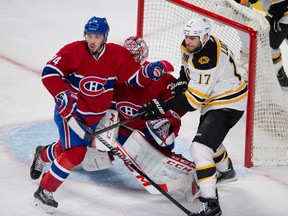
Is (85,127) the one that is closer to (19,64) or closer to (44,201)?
(44,201)

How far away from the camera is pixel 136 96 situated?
4.18m

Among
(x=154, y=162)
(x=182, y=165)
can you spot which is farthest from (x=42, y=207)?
(x=182, y=165)

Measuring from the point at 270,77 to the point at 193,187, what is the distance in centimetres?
99

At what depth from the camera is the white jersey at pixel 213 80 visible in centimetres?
388

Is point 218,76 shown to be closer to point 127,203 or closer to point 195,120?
point 127,203

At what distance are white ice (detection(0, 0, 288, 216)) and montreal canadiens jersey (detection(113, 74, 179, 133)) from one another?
37cm

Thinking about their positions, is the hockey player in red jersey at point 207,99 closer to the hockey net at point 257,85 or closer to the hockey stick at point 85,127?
the hockey stick at point 85,127

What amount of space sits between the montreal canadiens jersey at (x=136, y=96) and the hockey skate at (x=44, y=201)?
61 centimetres

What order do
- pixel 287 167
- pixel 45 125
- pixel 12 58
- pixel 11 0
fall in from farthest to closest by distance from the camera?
pixel 11 0 → pixel 12 58 → pixel 45 125 → pixel 287 167

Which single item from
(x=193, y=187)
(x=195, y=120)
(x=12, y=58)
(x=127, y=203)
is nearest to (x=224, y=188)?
(x=193, y=187)

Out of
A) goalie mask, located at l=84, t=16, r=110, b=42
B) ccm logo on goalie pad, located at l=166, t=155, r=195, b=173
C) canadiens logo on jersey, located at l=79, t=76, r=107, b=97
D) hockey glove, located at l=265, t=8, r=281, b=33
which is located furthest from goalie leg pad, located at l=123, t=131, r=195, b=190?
hockey glove, located at l=265, t=8, r=281, b=33

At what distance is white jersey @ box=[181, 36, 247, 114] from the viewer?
12.7 ft

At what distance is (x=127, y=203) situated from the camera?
4.05 metres

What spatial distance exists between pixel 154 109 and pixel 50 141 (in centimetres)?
101
